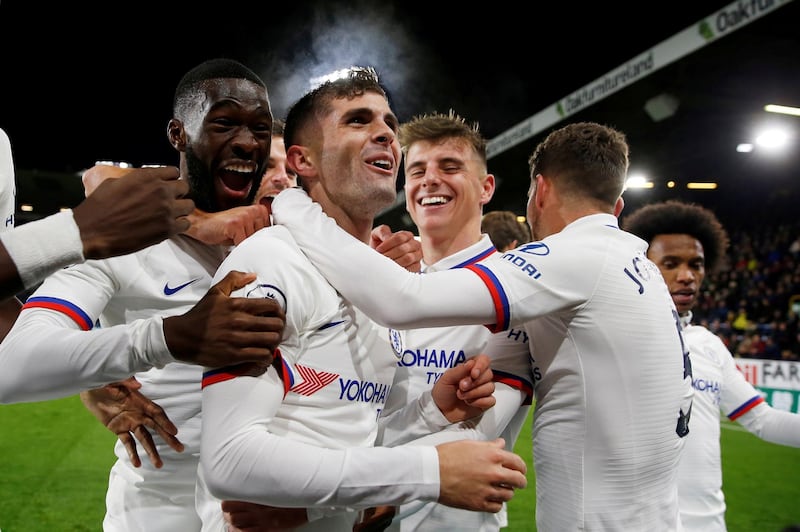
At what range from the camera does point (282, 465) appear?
137 cm

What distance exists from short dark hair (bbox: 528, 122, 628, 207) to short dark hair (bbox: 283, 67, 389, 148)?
2.14 ft

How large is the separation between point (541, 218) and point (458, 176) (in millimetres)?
648

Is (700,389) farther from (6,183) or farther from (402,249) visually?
(6,183)

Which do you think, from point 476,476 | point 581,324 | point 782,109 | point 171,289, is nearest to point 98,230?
point 171,289

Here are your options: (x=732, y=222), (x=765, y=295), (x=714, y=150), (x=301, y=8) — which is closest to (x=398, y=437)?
(x=301, y=8)

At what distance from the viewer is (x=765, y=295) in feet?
54.2

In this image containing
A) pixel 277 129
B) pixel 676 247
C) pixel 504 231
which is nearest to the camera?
pixel 277 129

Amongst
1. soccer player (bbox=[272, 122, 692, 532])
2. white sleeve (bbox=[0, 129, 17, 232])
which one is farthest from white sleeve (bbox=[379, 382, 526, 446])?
white sleeve (bbox=[0, 129, 17, 232])

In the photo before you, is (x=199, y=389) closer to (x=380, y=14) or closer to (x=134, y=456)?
(x=134, y=456)

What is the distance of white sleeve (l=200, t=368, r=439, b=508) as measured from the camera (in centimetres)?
137

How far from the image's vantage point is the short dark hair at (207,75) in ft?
7.47

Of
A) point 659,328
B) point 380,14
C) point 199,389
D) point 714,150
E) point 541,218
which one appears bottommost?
point 199,389

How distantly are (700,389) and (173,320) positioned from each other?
3.07 metres

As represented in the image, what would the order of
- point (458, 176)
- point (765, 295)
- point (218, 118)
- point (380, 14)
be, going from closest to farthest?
point (218, 118)
point (458, 176)
point (380, 14)
point (765, 295)
